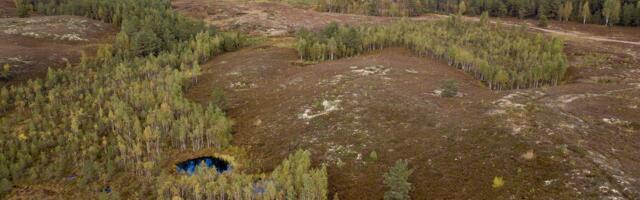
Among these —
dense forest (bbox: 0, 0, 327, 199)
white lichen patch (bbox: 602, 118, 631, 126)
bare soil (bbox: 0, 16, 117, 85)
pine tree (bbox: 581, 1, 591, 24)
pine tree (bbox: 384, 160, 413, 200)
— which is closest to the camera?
pine tree (bbox: 384, 160, 413, 200)

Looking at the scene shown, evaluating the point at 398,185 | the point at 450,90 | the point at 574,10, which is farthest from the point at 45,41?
the point at 574,10

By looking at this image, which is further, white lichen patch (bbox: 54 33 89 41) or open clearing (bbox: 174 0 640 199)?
white lichen patch (bbox: 54 33 89 41)

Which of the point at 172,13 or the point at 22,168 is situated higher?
the point at 172,13

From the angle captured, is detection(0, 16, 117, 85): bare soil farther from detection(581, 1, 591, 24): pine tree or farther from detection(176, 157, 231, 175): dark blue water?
detection(581, 1, 591, 24): pine tree

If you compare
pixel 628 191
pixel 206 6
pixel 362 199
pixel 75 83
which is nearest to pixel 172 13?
pixel 206 6

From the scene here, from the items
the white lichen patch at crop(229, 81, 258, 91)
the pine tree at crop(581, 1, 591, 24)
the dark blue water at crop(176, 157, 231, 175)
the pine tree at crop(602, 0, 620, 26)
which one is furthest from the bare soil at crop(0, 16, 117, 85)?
the pine tree at crop(602, 0, 620, 26)

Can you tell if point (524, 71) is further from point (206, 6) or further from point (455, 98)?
point (206, 6)

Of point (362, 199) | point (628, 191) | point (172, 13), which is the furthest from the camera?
point (172, 13)
